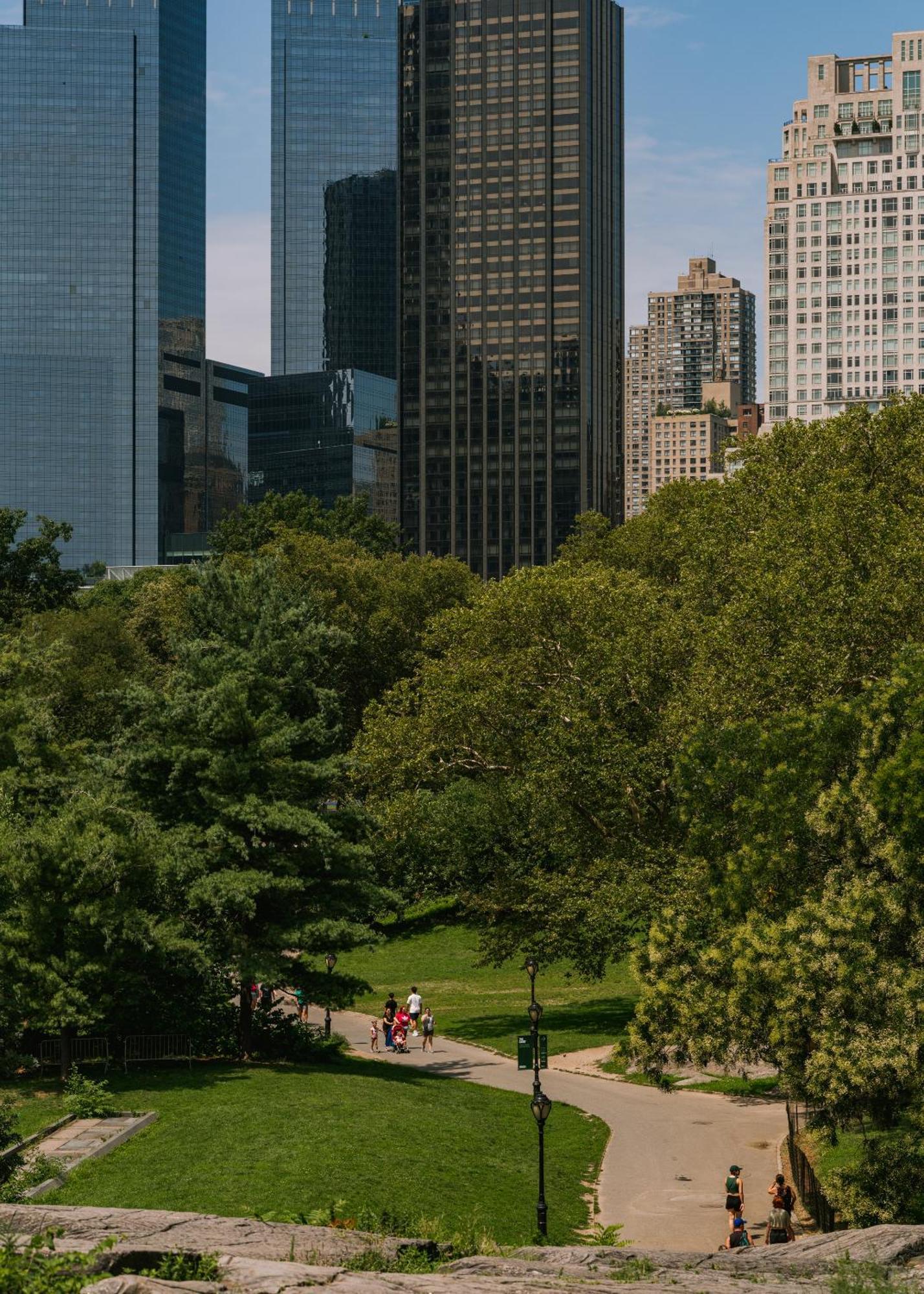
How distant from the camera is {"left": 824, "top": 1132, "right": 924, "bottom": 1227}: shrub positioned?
23594 mm

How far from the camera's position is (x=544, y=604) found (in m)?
47.7

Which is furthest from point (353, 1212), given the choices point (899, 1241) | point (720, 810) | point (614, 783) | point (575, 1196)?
point (614, 783)

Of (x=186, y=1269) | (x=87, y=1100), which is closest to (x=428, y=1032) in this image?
(x=87, y=1100)

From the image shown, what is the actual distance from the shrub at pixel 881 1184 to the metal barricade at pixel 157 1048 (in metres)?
17.6

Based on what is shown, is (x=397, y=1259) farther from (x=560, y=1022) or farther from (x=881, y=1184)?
(x=560, y=1022)

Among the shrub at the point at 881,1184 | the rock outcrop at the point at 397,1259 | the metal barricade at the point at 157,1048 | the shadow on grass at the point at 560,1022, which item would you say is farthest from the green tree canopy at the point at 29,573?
the rock outcrop at the point at 397,1259

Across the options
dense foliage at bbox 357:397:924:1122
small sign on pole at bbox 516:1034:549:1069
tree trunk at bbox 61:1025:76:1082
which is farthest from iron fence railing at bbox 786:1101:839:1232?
tree trunk at bbox 61:1025:76:1082

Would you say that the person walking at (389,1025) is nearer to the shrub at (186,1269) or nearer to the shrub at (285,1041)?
the shrub at (285,1041)

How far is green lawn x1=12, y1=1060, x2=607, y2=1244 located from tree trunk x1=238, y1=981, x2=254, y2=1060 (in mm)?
1156

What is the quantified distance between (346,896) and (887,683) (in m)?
15.2

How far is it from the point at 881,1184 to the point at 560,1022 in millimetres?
22938

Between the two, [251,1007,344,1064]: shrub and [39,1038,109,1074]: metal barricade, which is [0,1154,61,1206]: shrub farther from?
[251,1007,344,1064]: shrub

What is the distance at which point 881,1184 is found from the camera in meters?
23.9

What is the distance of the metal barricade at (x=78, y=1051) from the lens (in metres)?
Answer: 35.8
